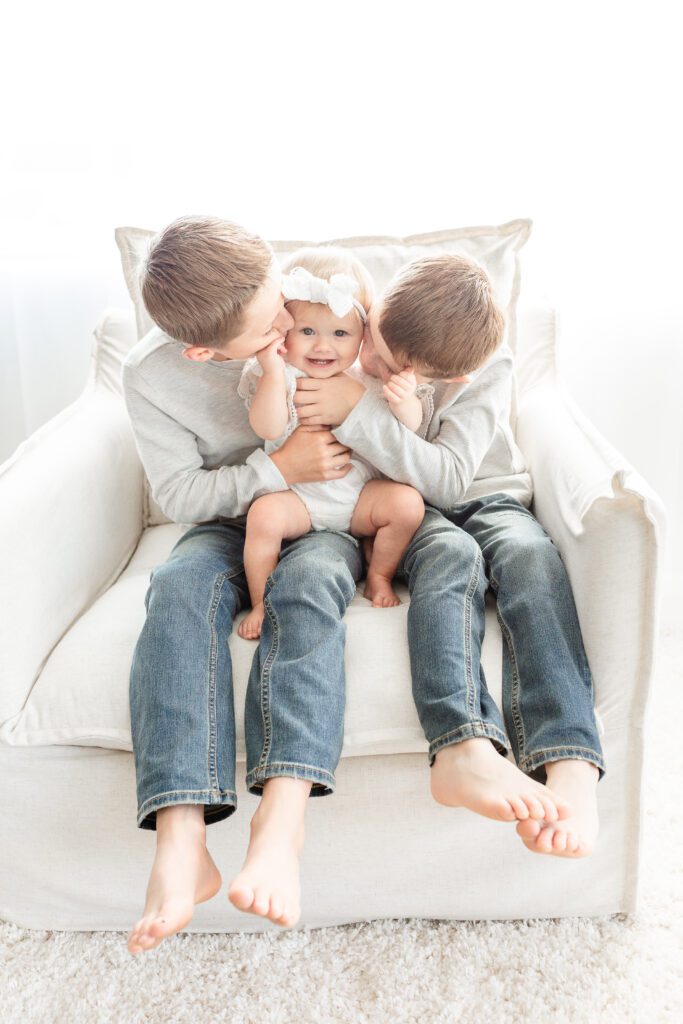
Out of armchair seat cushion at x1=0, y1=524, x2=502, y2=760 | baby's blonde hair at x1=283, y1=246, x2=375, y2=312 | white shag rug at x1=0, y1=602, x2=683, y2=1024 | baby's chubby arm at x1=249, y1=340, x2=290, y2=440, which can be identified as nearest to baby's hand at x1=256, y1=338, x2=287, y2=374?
baby's chubby arm at x1=249, y1=340, x2=290, y2=440

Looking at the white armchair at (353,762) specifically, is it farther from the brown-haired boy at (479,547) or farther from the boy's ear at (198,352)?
the boy's ear at (198,352)

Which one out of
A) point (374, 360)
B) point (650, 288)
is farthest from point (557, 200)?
point (374, 360)

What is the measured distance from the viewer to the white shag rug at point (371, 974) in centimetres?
109

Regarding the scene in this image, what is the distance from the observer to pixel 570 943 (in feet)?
3.86

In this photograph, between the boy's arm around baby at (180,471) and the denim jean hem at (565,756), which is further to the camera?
the boy's arm around baby at (180,471)

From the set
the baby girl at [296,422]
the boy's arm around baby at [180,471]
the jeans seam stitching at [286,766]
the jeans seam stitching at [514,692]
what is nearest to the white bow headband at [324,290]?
the baby girl at [296,422]

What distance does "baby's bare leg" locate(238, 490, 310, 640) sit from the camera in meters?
1.22

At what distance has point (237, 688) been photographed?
1.12 metres

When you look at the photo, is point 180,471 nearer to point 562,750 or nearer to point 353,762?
point 353,762

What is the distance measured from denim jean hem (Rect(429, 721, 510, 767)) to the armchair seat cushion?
2.1 inches

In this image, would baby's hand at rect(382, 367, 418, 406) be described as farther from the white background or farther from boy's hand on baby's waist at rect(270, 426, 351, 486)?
the white background

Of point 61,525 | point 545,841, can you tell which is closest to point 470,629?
point 545,841

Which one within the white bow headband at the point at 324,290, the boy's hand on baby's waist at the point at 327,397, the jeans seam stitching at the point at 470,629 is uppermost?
the white bow headband at the point at 324,290

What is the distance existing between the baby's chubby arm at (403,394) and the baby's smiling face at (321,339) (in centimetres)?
8
